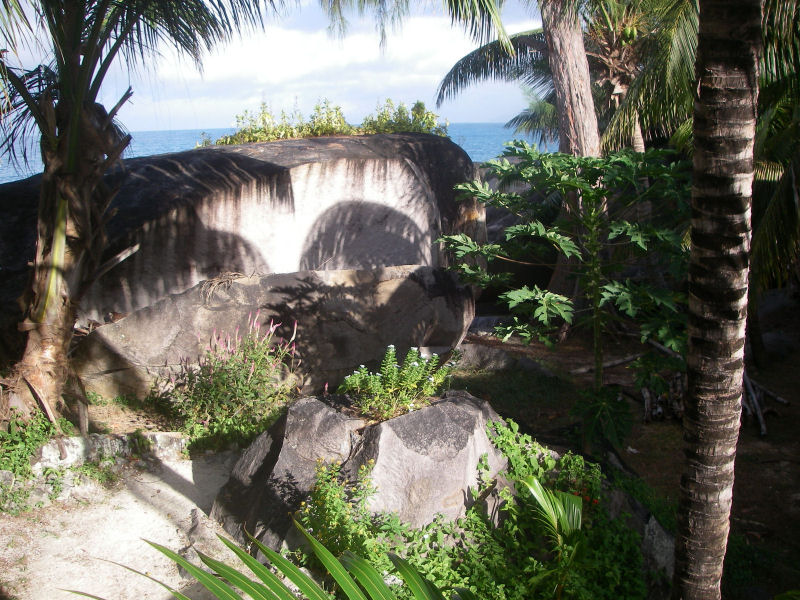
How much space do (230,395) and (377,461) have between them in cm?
244

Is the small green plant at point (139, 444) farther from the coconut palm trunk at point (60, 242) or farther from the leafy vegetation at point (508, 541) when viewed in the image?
the leafy vegetation at point (508, 541)

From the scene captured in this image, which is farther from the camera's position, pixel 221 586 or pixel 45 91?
pixel 45 91

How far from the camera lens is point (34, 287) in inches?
229

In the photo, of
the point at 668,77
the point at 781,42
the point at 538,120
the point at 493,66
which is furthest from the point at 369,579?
the point at 538,120

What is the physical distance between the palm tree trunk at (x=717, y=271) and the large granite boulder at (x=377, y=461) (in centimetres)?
166

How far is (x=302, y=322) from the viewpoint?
773 centimetres

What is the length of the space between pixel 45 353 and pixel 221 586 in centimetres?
503

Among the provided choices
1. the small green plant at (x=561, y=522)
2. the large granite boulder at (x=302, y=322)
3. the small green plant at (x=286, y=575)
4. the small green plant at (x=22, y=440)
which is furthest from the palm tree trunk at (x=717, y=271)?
the large granite boulder at (x=302, y=322)

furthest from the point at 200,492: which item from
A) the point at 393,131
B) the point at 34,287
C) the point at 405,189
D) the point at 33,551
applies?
the point at 393,131

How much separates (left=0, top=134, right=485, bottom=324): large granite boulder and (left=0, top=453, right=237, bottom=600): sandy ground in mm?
2320

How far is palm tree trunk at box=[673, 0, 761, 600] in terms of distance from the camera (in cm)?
285

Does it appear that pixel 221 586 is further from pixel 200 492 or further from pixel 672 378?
pixel 672 378

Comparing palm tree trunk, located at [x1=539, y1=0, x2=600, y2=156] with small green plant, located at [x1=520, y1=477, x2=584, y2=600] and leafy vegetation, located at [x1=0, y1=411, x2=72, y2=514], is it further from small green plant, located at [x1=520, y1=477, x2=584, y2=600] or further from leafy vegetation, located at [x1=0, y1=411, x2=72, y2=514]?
leafy vegetation, located at [x1=0, y1=411, x2=72, y2=514]

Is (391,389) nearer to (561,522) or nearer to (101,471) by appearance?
(561,522)
